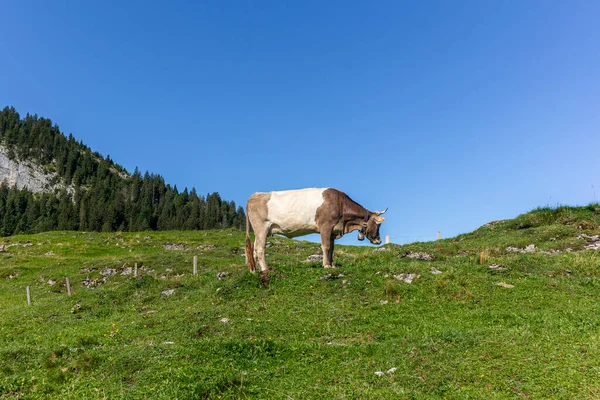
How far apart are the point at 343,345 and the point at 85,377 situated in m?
6.27

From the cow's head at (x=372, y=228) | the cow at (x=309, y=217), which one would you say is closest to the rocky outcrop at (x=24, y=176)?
the cow at (x=309, y=217)

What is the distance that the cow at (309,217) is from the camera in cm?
1802

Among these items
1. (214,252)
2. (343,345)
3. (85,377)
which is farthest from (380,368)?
(214,252)

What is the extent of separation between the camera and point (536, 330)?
10875 millimetres

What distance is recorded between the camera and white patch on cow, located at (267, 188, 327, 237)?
1800 cm

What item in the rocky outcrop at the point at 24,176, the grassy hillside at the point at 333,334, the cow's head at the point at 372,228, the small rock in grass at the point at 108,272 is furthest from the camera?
the rocky outcrop at the point at 24,176

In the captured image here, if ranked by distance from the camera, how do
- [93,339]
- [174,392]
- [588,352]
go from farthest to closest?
1. [93,339]
2. [588,352]
3. [174,392]

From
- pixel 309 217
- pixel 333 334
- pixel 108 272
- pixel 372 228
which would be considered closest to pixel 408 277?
pixel 372 228

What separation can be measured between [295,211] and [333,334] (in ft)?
22.0

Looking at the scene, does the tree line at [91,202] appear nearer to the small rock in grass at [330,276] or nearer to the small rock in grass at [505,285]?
the small rock in grass at [330,276]

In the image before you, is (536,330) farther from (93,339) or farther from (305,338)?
(93,339)

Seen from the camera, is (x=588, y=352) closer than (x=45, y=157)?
Yes

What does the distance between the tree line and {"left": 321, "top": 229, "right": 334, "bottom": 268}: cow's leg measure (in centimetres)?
11132

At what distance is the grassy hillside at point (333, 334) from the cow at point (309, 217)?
1.41m
